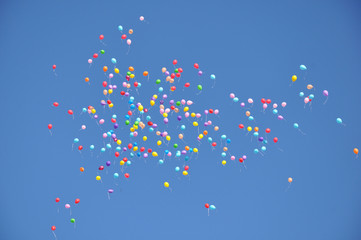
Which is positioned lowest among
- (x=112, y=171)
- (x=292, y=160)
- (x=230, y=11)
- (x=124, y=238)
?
(x=124, y=238)

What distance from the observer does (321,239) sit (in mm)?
4812

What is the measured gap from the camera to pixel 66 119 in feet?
15.6

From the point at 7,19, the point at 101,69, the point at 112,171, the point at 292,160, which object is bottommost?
the point at 112,171

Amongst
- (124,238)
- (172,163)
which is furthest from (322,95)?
(124,238)

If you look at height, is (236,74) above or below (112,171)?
above

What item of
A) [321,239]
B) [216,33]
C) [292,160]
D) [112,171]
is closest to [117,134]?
[112,171]

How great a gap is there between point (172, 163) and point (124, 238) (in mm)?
772

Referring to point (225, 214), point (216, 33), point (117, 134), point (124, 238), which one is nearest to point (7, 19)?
point (117, 134)

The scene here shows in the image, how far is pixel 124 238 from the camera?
480 cm

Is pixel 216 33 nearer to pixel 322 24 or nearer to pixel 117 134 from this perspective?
pixel 322 24

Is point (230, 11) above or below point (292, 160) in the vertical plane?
above

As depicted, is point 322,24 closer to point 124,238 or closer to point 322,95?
point 322,95

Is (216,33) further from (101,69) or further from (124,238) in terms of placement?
(124,238)

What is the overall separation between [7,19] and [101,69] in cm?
91
